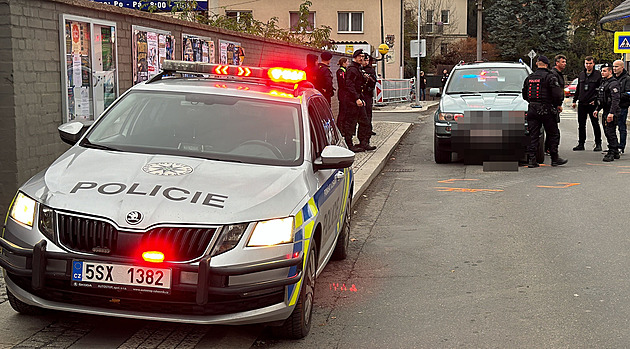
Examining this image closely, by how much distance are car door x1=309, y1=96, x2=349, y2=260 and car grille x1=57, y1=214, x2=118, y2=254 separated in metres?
1.41

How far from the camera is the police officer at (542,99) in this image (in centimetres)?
1327

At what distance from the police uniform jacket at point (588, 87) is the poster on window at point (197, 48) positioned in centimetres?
748

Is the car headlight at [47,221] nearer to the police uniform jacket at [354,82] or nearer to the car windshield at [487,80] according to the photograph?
the police uniform jacket at [354,82]

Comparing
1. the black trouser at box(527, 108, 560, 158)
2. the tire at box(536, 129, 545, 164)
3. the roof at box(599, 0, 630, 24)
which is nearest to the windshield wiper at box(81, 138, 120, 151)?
the black trouser at box(527, 108, 560, 158)

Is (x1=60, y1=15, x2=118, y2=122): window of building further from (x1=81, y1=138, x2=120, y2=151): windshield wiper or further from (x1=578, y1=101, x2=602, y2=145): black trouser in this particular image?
(x1=578, y1=101, x2=602, y2=145): black trouser

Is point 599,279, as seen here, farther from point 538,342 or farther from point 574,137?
point 574,137

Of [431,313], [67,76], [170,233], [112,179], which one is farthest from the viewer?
[67,76]

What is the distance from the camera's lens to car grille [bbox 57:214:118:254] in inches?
174

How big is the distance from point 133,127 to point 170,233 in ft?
5.28

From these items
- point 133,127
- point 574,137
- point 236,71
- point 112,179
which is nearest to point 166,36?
point 236,71

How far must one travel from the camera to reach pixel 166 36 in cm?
1083

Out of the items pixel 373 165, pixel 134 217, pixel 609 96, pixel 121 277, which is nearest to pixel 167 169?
pixel 134 217

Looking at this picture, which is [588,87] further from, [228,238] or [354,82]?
[228,238]

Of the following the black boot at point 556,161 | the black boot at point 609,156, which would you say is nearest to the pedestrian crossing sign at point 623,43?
the black boot at point 609,156
